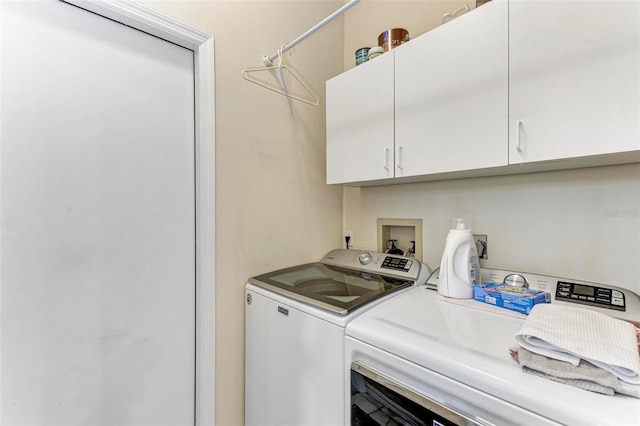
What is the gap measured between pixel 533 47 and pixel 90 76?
1.61 meters

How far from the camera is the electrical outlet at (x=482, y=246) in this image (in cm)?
136

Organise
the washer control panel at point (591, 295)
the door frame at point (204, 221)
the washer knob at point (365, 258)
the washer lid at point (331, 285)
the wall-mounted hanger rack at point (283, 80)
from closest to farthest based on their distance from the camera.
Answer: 1. the washer control panel at point (591, 295)
2. the washer lid at point (331, 285)
3. the door frame at point (204, 221)
4. the wall-mounted hanger rack at point (283, 80)
5. the washer knob at point (365, 258)

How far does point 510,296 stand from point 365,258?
76 centimetres

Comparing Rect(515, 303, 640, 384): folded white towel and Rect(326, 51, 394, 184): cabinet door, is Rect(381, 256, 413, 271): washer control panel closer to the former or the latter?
Rect(326, 51, 394, 184): cabinet door

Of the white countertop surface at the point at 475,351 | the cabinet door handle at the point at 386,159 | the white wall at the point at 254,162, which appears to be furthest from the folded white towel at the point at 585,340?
the white wall at the point at 254,162

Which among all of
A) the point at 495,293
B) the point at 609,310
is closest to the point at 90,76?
the point at 495,293

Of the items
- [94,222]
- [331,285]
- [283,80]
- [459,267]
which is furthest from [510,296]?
[94,222]

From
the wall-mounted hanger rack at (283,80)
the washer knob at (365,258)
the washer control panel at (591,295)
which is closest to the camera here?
the washer control panel at (591,295)

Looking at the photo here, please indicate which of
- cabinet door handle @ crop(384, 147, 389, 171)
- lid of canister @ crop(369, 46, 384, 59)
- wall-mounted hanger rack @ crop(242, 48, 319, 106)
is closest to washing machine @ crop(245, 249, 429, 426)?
cabinet door handle @ crop(384, 147, 389, 171)

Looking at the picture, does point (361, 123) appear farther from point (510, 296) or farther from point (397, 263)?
point (510, 296)

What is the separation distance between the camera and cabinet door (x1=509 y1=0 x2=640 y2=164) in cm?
79

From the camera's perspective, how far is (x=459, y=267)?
1.19 m

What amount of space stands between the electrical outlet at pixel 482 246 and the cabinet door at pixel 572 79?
1.67 feet

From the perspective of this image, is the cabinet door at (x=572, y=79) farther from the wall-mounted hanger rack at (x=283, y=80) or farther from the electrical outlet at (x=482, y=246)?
the wall-mounted hanger rack at (x=283, y=80)
